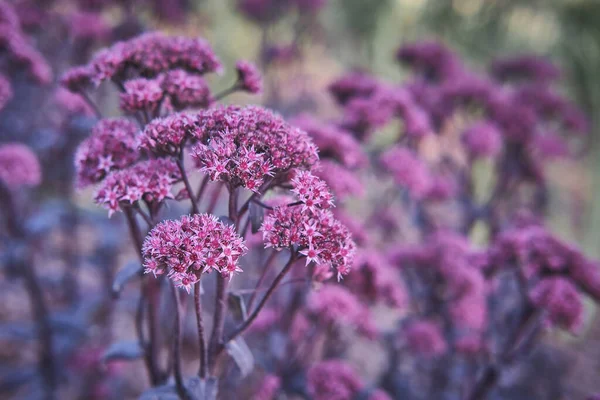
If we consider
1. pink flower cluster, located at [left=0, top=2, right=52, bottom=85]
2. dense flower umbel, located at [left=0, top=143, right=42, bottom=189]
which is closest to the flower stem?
dense flower umbel, located at [left=0, top=143, right=42, bottom=189]

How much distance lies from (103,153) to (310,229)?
2.32ft

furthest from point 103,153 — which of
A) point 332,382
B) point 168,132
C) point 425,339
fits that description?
point 425,339

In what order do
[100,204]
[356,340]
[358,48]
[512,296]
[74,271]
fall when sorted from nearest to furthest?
[100,204]
[74,271]
[512,296]
[356,340]
[358,48]

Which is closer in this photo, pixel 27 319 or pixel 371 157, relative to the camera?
pixel 371 157

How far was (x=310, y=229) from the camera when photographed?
113cm

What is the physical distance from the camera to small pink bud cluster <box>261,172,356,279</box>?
113cm

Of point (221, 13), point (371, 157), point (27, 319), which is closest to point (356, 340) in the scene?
point (371, 157)

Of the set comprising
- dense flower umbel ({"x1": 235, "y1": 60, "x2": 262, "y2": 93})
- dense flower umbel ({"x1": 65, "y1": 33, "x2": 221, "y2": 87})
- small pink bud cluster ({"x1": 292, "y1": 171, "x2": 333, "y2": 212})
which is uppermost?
dense flower umbel ({"x1": 65, "y1": 33, "x2": 221, "y2": 87})

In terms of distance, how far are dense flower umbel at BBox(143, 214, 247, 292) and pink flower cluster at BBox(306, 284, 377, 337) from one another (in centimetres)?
91

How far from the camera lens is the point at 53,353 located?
263 centimetres

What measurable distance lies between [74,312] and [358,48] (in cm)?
673

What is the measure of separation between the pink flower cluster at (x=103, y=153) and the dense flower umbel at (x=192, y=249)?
389mm

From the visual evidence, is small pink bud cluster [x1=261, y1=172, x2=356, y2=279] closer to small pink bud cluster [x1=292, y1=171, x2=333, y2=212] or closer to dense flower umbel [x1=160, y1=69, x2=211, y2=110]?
small pink bud cluster [x1=292, y1=171, x2=333, y2=212]

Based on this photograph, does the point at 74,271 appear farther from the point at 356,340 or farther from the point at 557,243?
the point at 557,243
